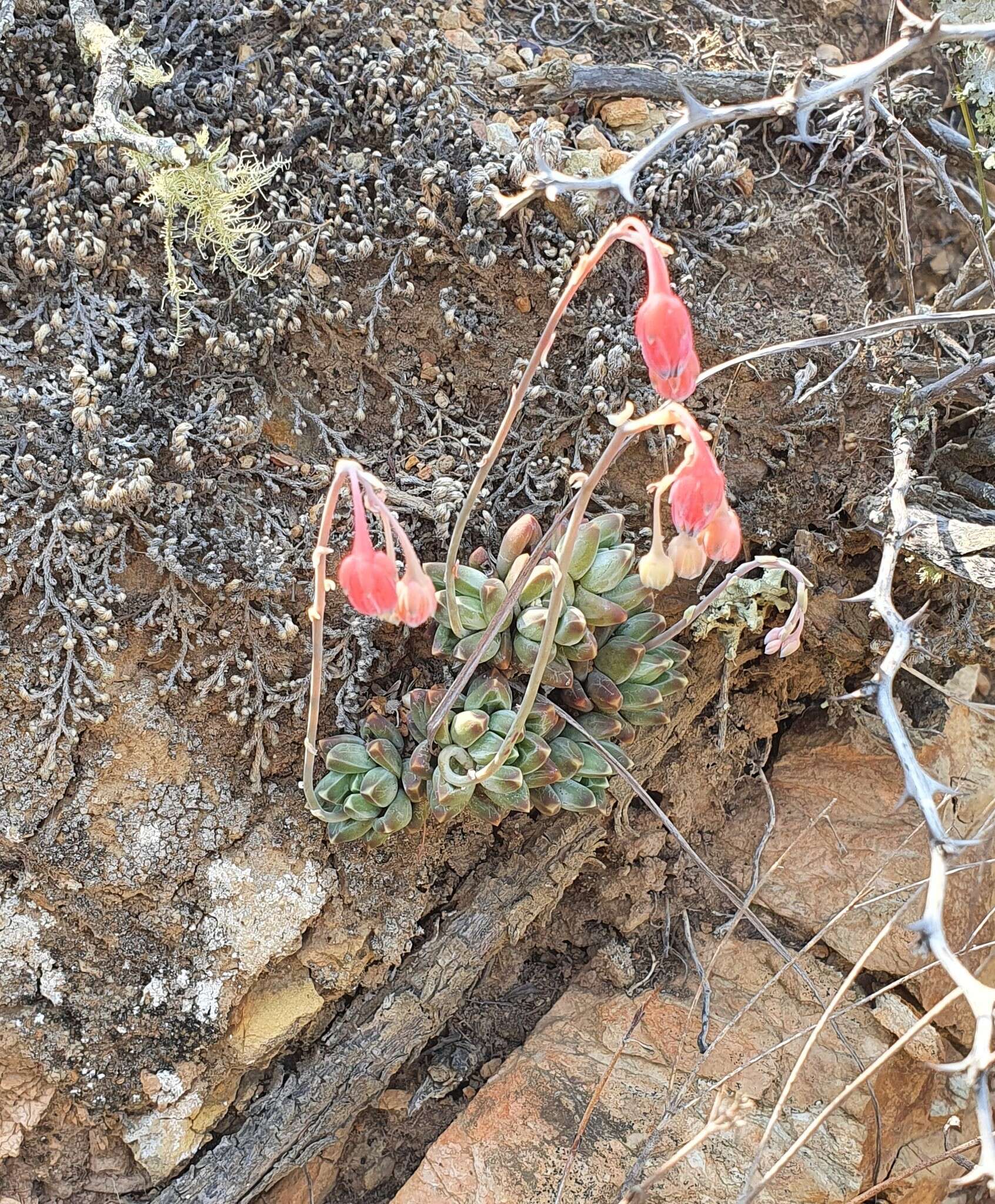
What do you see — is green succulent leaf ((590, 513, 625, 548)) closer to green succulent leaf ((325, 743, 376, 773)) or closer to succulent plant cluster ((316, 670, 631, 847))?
succulent plant cluster ((316, 670, 631, 847))

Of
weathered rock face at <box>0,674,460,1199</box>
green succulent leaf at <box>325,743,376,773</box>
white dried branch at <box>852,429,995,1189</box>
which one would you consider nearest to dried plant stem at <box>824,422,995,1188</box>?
white dried branch at <box>852,429,995,1189</box>

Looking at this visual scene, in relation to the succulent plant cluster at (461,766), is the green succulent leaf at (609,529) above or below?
above

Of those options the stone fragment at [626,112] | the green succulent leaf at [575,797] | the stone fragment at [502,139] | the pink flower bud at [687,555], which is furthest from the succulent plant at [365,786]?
the stone fragment at [626,112]

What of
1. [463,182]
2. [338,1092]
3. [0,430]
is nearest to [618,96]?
[463,182]

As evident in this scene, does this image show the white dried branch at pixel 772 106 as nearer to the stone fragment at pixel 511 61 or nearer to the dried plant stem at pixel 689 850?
the dried plant stem at pixel 689 850

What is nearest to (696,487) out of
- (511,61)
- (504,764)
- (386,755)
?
(504,764)

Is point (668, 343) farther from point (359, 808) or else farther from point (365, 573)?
point (359, 808)
